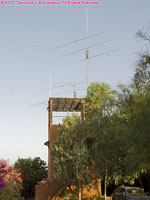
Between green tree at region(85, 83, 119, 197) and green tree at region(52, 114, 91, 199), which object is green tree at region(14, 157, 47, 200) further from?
green tree at region(85, 83, 119, 197)

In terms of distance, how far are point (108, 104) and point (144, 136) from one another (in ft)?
44.2

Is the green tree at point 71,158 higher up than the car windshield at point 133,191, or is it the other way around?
the green tree at point 71,158

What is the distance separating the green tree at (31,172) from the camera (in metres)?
33.4

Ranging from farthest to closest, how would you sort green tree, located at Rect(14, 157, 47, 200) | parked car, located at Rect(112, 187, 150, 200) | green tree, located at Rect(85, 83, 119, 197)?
green tree, located at Rect(14, 157, 47, 200) < green tree, located at Rect(85, 83, 119, 197) < parked car, located at Rect(112, 187, 150, 200)

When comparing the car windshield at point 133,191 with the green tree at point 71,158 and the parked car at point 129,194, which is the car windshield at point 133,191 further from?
the green tree at point 71,158

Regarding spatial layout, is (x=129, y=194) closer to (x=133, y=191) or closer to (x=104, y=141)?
(x=133, y=191)

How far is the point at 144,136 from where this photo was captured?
14055 mm

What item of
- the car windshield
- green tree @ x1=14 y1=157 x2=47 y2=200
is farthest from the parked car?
green tree @ x1=14 y1=157 x2=47 y2=200

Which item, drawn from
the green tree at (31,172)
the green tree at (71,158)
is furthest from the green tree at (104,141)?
the green tree at (31,172)

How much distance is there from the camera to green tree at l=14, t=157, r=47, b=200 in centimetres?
3341

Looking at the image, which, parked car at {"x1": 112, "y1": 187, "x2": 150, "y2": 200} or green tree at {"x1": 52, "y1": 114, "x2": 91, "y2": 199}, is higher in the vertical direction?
green tree at {"x1": 52, "y1": 114, "x2": 91, "y2": 199}

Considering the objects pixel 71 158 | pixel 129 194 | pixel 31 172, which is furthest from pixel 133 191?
pixel 31 172

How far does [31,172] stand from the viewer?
3428 cm

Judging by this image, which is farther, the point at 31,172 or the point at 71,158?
the point at 31,172
